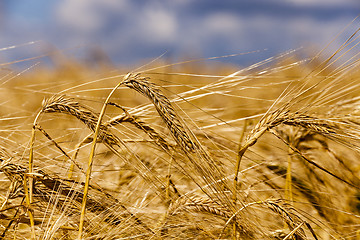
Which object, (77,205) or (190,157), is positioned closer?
(190,157)

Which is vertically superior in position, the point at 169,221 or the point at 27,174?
the point at 27,174

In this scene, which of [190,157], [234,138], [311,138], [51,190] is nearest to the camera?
[190,157]

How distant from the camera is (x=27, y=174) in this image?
911mm

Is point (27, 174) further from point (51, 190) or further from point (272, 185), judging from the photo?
point (272, 185)

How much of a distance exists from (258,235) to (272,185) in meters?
0.46

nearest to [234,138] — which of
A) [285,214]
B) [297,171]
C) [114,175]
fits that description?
[297,171]

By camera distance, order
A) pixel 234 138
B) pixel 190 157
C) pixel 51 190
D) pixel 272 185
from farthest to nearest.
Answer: pixel 234 138 < pixel 272 185 < pixel 51 190 < pixel 190 157

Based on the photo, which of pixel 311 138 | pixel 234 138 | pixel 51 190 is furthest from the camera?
pixel 234 138

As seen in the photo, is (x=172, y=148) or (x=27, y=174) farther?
Result: (x=172, y=148)

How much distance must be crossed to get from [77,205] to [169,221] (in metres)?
0.25

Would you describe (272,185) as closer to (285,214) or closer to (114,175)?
(285,214)

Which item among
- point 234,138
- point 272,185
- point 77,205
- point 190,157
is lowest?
point 272,185

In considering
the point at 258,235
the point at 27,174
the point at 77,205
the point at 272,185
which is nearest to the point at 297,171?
the point at 272,185

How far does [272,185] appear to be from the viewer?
1.40 metres
